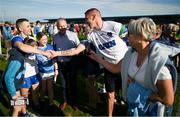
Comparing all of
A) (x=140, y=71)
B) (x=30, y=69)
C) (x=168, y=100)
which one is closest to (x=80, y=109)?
(x=30, y=69)

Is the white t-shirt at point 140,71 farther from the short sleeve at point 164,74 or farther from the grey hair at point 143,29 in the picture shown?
the grey hair at point 143,29

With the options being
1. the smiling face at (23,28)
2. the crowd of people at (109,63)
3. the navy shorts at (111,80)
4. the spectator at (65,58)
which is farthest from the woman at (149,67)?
the spectator at (65,58)

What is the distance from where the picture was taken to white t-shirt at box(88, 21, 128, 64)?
560 cm

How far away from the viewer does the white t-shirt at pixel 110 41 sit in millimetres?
5598

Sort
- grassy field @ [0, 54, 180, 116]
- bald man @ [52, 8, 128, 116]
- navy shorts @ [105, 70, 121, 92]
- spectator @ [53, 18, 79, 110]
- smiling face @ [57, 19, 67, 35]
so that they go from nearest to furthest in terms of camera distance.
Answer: bald man @ [52, 8, 128, 116] → navy shorts @ [105, 70, 121, 92] → grassy field @ [0, 54, 180, 116] → smiling face @ [57, 19, 67, 35] → spectator @ [53, 18, 79, 110]

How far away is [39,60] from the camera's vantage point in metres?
6.65

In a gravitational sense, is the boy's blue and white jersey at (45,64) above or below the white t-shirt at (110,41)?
below

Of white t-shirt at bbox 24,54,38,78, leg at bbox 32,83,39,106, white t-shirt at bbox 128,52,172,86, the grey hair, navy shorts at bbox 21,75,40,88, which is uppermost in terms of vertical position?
the grey hair

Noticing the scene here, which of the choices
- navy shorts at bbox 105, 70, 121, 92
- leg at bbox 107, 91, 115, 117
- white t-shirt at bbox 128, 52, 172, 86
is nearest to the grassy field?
leg at bbox 107, 91, 115, 117

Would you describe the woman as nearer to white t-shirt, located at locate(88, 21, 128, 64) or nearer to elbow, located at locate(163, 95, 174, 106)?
elbow, located at locate(163, 95, 174, 106)

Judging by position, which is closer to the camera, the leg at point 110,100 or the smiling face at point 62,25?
the leg at point 110,100

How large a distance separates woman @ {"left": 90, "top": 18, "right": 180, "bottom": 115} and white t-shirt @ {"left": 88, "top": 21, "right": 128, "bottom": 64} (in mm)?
2424

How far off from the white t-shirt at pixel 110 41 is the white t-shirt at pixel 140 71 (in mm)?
2433

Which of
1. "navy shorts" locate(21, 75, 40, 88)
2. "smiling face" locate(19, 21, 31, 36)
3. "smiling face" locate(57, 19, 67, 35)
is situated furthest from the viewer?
"smiling face" locate(57, 19, 67, 35)
